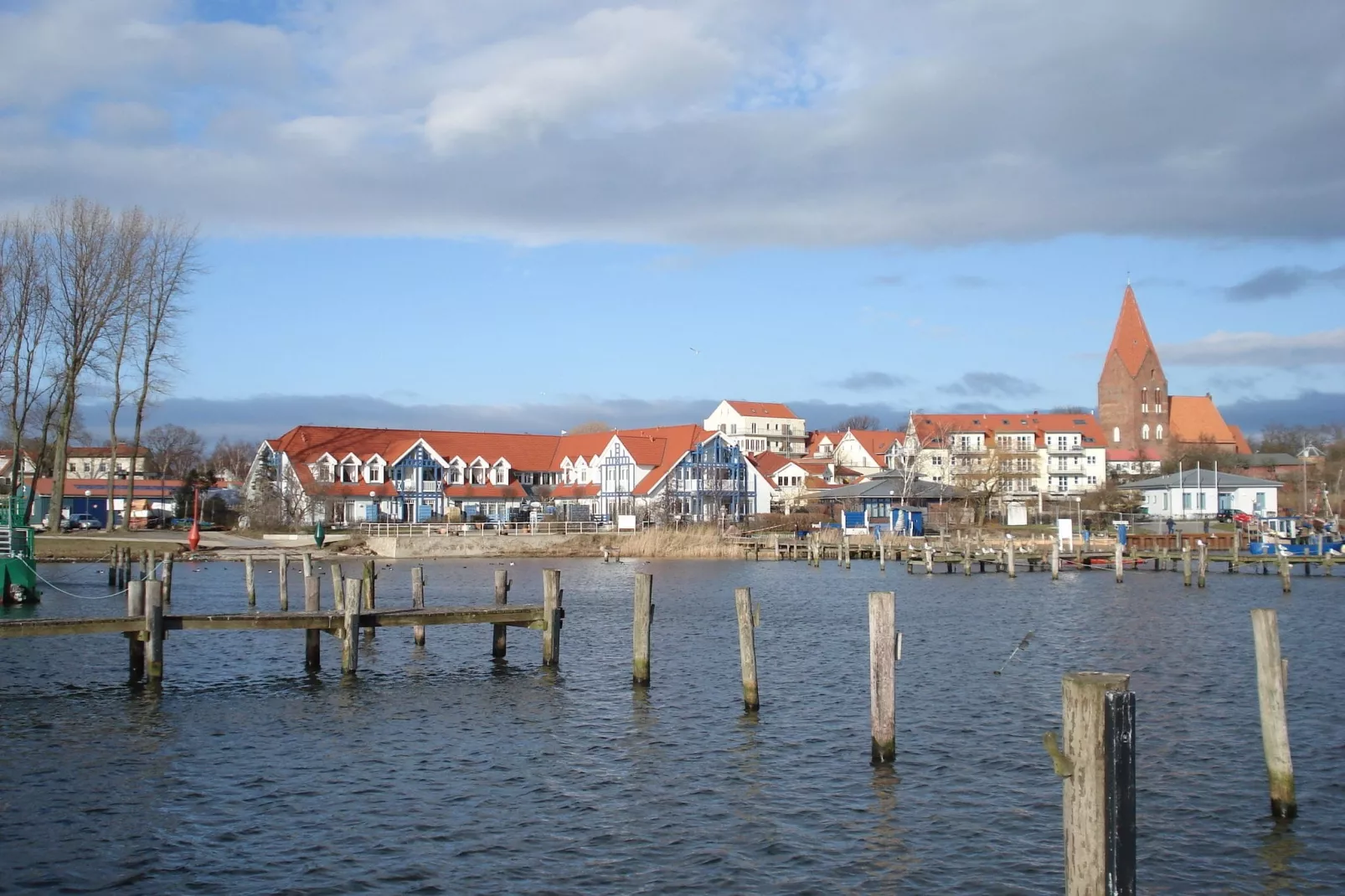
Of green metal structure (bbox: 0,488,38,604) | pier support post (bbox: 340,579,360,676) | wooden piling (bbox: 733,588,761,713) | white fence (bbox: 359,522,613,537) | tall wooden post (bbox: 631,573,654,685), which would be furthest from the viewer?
white fence (bbox: 359,522,613,537)

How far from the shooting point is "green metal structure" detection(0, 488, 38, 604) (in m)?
37.2

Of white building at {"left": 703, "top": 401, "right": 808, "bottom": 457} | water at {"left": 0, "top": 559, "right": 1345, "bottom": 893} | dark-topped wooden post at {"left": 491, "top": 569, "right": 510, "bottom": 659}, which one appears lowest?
water at {"left": 0, "top": 559, "right": 1345, "bottom": 893}

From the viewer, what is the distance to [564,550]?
242 feet

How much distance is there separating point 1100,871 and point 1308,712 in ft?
45.5

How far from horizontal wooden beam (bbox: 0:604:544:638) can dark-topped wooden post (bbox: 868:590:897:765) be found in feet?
31.6

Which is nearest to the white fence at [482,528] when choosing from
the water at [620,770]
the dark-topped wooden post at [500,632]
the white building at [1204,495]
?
the white building at [1204,495]

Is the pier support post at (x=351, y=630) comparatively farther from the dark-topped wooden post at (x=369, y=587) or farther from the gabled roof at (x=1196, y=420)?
the gabled roof at (x=1196, y=420)

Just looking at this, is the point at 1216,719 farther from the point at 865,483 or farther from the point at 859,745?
the point at 865,483

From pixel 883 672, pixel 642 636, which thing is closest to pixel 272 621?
pixel 642 636

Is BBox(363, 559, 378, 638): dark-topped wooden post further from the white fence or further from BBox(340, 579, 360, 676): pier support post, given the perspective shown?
the white fence

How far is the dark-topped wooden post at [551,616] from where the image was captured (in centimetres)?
2436

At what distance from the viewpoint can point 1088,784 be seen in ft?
28.5

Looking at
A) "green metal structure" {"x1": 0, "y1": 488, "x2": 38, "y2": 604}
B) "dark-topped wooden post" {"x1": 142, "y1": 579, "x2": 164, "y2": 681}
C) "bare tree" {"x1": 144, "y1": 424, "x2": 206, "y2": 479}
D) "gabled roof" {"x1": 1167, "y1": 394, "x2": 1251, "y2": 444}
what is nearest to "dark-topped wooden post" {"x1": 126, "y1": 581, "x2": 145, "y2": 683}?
"dark-topped wooden post" {"x1": 142, "y1": 579, "x2": 164, "y2": 681}

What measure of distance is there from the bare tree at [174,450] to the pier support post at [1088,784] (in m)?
132
